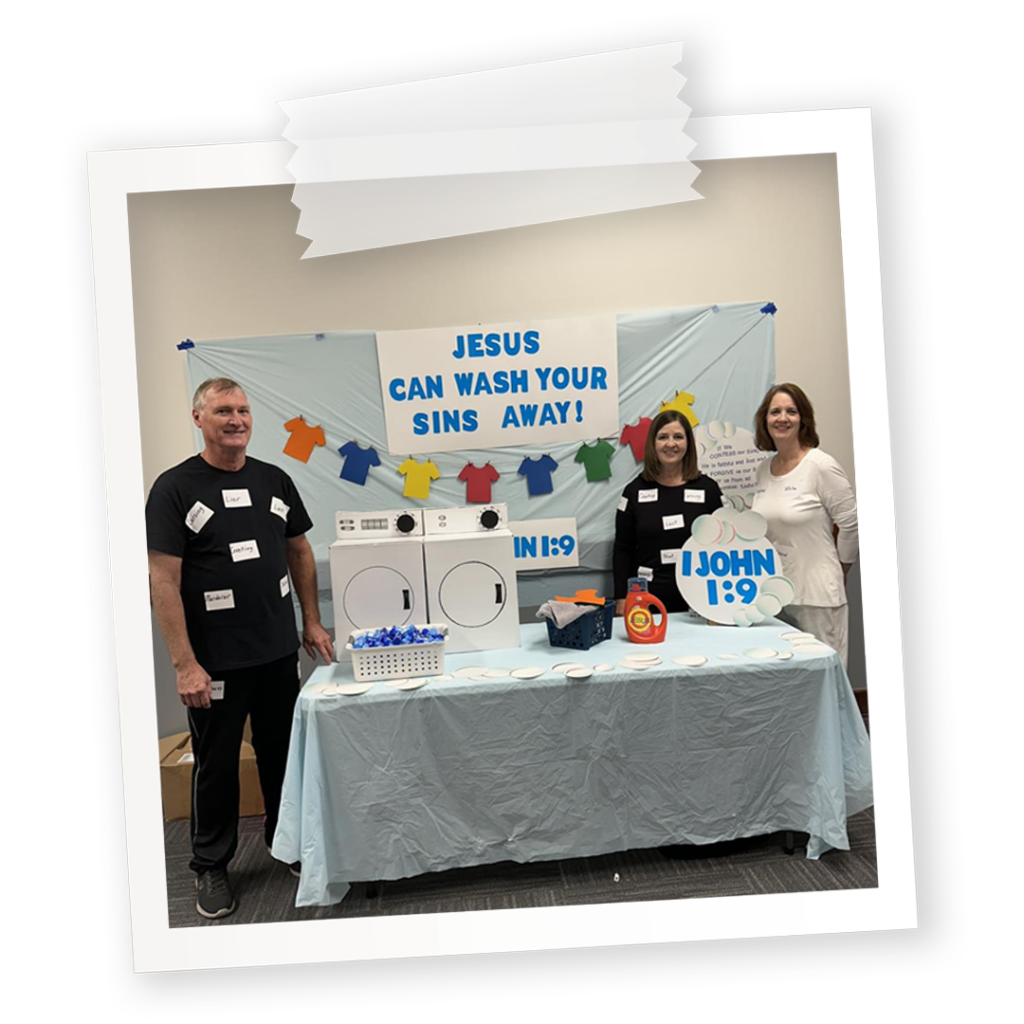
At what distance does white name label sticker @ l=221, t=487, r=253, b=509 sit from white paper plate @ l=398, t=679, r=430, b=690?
2.24ft

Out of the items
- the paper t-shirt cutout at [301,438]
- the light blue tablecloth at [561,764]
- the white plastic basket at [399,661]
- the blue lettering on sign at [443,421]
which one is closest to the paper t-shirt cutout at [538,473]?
the blue lettering on sign at [443,421]

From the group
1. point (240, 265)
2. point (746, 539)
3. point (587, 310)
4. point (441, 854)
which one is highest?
point (240, 265)

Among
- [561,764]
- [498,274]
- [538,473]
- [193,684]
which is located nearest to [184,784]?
[193,684]

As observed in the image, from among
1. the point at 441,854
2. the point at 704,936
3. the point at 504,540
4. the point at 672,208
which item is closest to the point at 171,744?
the point at 441,854

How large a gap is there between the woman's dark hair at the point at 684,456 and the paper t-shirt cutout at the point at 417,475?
88cm

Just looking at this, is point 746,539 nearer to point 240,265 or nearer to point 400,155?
point 400,155

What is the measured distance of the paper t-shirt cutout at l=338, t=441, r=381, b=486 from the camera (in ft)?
10.8

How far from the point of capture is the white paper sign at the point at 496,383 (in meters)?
3.28

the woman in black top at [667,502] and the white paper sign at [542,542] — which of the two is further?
the white paper sign at [542,542]

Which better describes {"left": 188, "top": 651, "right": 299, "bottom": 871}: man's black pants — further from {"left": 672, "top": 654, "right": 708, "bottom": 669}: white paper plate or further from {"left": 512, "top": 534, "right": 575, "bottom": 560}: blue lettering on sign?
{"left": 512, "top": 534, "right": 575, "bottom": 560}: blue lettering on sign

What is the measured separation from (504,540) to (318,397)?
1288mm

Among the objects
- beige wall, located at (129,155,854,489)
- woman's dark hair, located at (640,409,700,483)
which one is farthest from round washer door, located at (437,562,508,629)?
beige wall, located at (129,155,854,489)

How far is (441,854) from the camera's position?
7.40 feet

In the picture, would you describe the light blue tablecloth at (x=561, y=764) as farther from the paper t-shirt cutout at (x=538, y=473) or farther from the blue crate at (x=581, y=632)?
the paper t-shirt cutout at (x=538, y=473)
